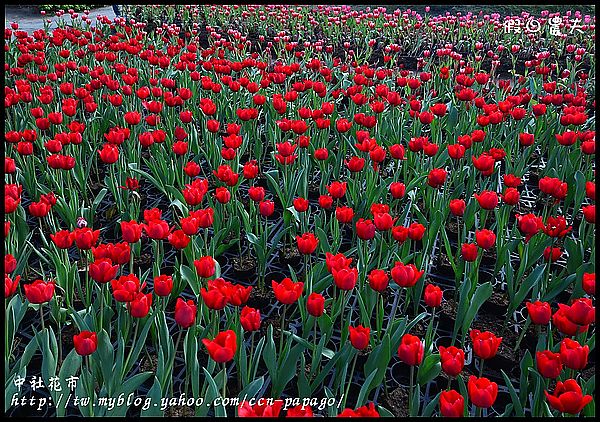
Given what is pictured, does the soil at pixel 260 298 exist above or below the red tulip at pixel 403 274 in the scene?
below

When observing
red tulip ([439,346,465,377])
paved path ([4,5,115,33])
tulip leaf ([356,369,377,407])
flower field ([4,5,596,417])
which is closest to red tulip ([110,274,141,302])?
flower field ([4,5,596,417])

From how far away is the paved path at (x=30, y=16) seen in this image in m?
11.0

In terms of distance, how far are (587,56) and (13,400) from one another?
7.22 metres

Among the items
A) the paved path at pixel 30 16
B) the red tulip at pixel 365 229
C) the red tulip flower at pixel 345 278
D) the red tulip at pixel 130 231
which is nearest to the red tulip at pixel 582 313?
the red tulip flower at pixel 345 278

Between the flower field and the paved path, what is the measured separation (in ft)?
23.2

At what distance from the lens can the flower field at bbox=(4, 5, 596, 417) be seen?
1601 millimetres

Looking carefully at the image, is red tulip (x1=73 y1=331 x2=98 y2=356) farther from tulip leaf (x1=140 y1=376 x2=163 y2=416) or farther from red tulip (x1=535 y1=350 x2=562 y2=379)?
red tulip (x1=535 y1=350 x2=562 y2=379)

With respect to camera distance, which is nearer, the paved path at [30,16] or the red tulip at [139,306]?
the red tulip at [139,306]

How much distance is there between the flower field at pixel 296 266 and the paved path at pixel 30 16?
23.2ft

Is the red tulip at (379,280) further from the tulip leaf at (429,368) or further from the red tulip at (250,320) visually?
the red tulip at (250,320)

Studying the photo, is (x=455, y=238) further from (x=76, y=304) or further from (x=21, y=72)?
(x=21, y=72)

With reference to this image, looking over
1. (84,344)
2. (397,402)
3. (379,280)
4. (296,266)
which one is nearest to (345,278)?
(379,280)

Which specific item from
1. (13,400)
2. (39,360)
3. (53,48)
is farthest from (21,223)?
(53,48)

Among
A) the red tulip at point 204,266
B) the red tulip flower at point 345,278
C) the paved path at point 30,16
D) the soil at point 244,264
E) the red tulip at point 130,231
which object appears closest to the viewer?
the red tulip flower at point 345,278
